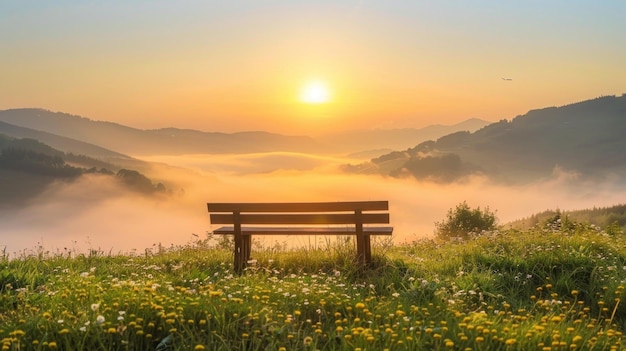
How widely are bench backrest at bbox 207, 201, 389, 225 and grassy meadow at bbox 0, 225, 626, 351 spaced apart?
69 cm

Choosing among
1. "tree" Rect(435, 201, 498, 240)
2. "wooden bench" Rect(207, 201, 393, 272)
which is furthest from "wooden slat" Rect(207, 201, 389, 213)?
"tree" Rect(435, 201, 498, 240)

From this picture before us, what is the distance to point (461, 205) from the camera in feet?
84.2

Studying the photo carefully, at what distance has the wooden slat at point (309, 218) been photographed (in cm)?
1188

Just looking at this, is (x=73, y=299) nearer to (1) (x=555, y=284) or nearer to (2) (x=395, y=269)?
(2) (x=395, y=269)

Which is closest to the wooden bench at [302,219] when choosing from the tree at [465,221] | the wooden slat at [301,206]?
the wooden slat at [301,206]

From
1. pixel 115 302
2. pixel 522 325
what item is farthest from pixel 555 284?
pixel 115 302

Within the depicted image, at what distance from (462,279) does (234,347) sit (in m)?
5.31

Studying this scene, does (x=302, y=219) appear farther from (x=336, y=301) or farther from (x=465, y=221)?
(x=465, y=221)

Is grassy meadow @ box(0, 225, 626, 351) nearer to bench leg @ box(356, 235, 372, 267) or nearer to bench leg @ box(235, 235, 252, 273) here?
bench leg @ box(356, 235, 372, 267)

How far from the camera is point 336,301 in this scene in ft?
27.1

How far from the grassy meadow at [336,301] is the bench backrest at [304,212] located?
693mm

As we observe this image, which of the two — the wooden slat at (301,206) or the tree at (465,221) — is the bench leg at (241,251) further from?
the tree at (465,221)

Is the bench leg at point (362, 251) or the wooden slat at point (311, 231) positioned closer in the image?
the bench leg at point (362, 251)

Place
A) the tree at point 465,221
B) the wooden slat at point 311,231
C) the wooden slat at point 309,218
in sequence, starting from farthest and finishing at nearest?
the tree at point 465,221 < the wooden slat at point 311,231 < the wooden slat at point 309,218
